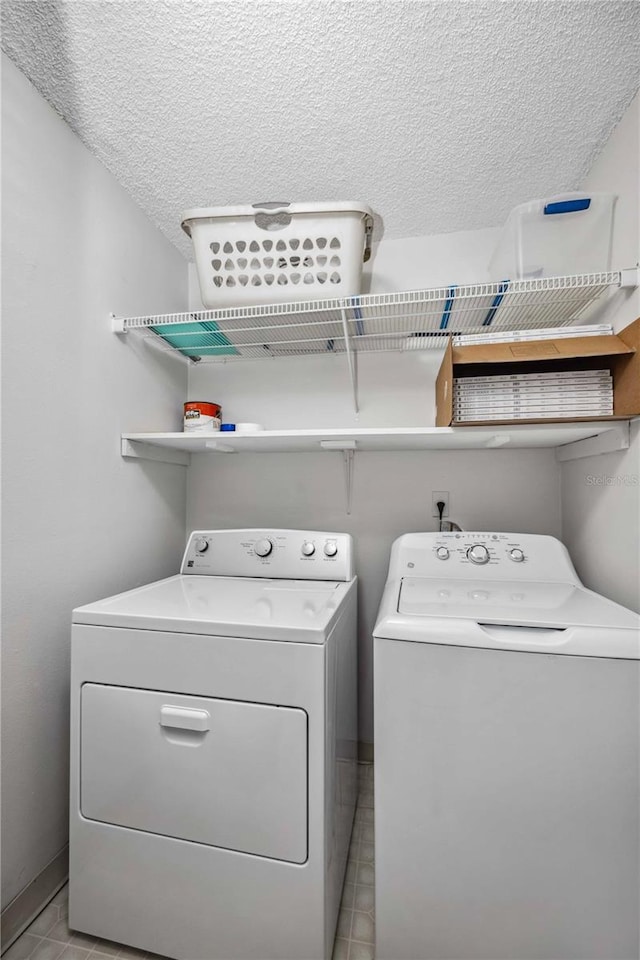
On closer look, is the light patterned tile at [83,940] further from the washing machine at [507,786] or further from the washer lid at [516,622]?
the washer lid at [516,622]

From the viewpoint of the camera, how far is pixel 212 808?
1066 millimetres

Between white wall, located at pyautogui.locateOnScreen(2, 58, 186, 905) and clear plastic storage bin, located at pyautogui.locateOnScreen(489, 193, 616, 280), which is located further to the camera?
clear plastic storage bin, located at pyautogui.locateOnScreen(489, 193, 616, 280)

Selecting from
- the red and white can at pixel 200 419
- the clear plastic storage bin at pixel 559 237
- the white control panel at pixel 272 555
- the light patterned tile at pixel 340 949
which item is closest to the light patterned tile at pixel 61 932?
the light patterned tile at pixel 340 949

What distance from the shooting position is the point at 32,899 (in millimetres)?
1197

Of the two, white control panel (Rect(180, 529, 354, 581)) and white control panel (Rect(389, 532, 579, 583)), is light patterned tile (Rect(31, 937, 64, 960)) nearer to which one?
white control panel (Rect(180, 529, 354, 581))

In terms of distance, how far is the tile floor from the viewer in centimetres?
112

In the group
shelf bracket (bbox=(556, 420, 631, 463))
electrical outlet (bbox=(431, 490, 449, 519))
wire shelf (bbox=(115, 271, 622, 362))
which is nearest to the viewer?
shelf bracket (bbox=(556, 420, 631, 463))

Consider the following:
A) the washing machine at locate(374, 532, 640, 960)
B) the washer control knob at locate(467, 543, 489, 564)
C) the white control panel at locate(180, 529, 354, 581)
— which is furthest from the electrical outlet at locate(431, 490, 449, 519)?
the washing machine at locate(374, 532, 640, 960)

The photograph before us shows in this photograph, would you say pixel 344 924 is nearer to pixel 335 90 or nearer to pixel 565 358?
pixel 565 358

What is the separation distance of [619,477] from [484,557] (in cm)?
48

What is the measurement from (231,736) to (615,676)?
89 centimetres

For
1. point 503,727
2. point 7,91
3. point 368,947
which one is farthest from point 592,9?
point 368,947

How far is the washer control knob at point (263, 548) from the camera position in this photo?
167 centimetres

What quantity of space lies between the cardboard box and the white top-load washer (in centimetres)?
81
